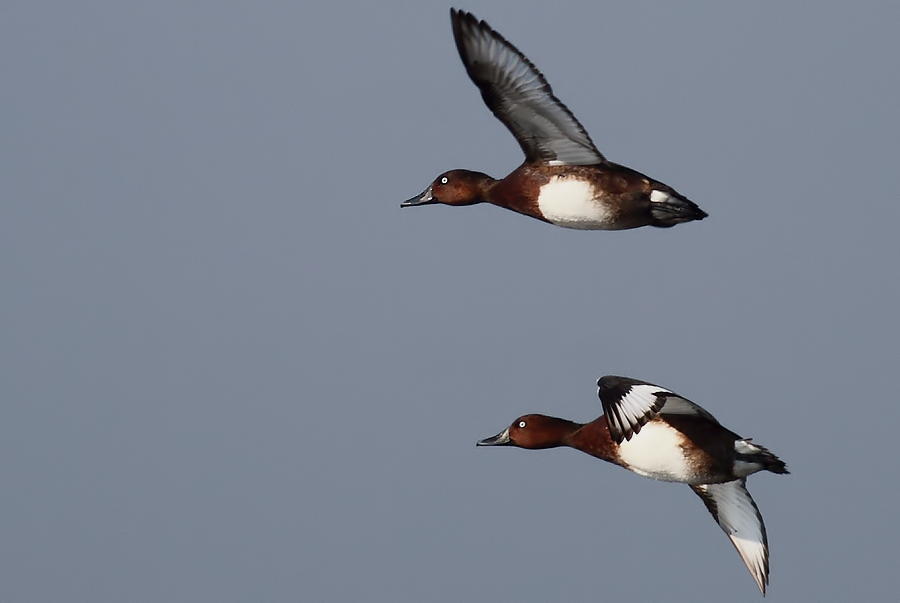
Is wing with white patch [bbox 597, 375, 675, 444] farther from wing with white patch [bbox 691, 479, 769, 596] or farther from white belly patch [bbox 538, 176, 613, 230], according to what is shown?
wing with white patch [bbox 691, 479, 769, 596]

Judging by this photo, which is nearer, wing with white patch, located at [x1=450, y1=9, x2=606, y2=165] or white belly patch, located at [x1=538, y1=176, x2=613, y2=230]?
wing with white patch, located at [x1=450, y1=9, x2=606, y2=165]

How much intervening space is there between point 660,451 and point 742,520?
1.28 m

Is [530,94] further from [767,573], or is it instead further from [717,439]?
[767,573]

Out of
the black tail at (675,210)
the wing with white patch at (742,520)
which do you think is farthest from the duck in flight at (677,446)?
the black tail at (675,210)

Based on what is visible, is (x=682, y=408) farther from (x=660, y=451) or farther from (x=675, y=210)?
(x=675, y=210)

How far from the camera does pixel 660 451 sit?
11.5 metres

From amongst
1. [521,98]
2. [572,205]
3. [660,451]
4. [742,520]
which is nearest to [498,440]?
[660,451]

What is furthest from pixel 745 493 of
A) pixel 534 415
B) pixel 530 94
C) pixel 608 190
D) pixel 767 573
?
pixel 530 94

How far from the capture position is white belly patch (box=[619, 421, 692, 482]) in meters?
11.5

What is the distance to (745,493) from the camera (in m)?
12.4

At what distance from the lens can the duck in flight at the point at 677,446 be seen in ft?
36.0

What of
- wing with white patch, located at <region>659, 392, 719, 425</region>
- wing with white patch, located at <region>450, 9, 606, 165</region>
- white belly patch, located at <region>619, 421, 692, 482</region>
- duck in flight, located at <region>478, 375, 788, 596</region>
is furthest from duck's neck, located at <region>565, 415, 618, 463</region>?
wing with white patch, located at <region>450, 9, 606, 165</region>

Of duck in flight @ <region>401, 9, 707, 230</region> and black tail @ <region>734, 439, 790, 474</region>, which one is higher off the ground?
duck in flight @ <region>401, 9, 707, 230</region>

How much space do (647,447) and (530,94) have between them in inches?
96.3
